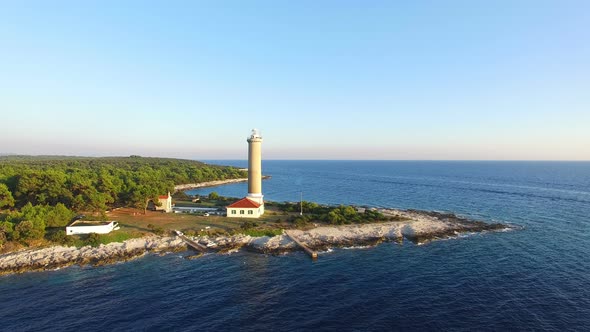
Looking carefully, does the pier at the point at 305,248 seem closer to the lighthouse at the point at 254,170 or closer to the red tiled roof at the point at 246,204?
the red tiled roof at the point at 246,204

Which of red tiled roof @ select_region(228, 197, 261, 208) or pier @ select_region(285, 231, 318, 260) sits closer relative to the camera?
pier @ select_region(285, 231, 318, 260)

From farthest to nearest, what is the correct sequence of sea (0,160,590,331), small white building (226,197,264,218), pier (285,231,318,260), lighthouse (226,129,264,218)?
lighthouse (226,129,264,218) < small white building (226,197,264,218) < pier (285,231,318,260) < sea (0,160,590,331)

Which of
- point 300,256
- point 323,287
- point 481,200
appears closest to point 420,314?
point 323,287

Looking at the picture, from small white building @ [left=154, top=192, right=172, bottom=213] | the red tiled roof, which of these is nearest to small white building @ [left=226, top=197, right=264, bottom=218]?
the red tiled roof

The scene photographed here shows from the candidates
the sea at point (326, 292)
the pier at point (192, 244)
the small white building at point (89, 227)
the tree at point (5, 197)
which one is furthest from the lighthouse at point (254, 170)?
the tree at point (5, 197)

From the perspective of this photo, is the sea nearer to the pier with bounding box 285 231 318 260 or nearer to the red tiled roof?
the pier with bounding box 285 231 318 260
